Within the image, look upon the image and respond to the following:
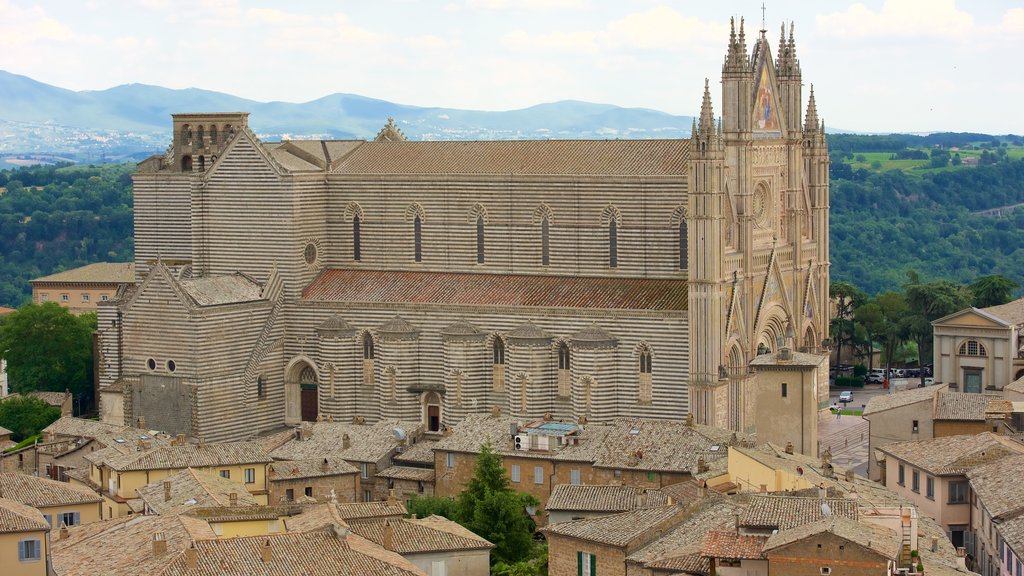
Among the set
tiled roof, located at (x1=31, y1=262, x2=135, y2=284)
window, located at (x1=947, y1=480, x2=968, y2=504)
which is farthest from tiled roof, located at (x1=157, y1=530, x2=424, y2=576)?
tiled roof, located at (x1=31, y1=262, x2=135, y2=284)

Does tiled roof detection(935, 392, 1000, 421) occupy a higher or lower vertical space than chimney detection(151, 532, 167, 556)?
higher

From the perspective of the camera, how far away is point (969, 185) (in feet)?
578

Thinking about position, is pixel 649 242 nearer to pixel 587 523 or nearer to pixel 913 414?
pixel 913 414

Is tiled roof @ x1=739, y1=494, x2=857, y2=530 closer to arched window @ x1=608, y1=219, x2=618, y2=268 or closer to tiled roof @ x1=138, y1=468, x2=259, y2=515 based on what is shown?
tiled roof @ x1=138, y1=468, x2=259, y2=515

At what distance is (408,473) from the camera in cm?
6128

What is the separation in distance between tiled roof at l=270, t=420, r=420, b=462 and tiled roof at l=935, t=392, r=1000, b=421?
1690cm

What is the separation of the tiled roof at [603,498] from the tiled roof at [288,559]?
329 inches

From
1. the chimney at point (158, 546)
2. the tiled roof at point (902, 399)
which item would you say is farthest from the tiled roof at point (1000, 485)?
the chimney at point (158, 546)

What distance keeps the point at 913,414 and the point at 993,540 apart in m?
13.9

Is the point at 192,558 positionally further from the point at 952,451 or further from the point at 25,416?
the point at 25,416

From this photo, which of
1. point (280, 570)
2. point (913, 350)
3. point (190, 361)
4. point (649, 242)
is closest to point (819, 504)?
point (280, 570)

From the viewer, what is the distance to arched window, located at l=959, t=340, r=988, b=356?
69688 millimetres

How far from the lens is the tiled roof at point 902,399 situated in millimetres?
62344

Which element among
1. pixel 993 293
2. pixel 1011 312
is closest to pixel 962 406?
pixel 1011 312
